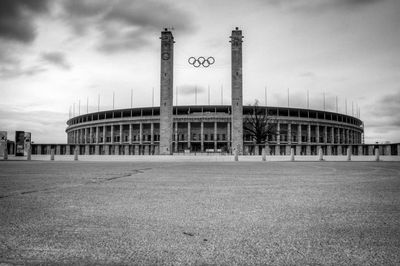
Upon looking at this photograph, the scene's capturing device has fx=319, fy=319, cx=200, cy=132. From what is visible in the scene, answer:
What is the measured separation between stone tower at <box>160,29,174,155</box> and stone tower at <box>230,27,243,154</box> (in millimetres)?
9248

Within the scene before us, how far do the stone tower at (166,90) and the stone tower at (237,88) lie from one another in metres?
9.25

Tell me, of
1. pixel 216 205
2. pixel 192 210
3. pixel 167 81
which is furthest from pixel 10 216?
pixel 167 81

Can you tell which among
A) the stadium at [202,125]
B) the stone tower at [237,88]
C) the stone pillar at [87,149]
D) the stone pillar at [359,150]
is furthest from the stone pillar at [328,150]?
the stone pillar at [87,149]

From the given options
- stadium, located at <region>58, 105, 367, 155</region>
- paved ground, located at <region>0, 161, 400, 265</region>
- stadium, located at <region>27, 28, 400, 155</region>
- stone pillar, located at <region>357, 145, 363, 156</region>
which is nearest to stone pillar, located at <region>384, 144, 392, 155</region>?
stone pillar, located at <region>357, 145, 363, 156</region>

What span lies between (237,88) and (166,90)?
34.1 feet

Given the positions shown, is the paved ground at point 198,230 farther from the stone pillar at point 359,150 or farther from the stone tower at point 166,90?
the stone tower at point 166,90

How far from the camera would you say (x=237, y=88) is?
4572 cm

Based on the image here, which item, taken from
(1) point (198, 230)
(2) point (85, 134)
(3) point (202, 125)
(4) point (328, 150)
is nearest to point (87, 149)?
(4) point (328, 150)

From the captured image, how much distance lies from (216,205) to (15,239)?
2.25m

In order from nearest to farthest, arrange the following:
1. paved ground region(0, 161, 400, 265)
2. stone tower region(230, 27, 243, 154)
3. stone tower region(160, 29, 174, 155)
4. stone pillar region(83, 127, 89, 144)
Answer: paved ground region(0, 161, 400, 265) → stone tower region(230, 27, 243, 154) → stone tower region(160, 29, 174, 155) → stone pillar region(83, 127, 89, 144)

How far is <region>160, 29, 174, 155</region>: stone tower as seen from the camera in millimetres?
46469

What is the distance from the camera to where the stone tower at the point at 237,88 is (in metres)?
45.2

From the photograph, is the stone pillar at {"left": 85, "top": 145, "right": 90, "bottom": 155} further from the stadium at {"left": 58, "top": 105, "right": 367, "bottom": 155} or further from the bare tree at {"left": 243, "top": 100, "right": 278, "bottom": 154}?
the bare tree at {"left": 243, "top": 100, "right": 278, "bottom": 154}

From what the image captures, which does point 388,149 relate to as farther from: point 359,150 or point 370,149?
point 359,150
